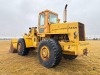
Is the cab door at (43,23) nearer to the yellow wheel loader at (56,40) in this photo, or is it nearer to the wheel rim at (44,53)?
the yellow wheel loader at (56,40)

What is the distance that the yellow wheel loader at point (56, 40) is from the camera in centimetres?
760

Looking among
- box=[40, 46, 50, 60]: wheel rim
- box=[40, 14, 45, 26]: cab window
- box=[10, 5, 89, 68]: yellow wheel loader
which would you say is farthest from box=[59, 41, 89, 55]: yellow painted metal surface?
box=[40, 14, 45, 26]: cab window

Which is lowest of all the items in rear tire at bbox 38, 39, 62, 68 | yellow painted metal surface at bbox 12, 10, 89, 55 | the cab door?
rear tire at bbox 38, 39, 62, 68

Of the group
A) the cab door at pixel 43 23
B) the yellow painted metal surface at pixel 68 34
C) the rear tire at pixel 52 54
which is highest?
the cab door at pixel 43 23

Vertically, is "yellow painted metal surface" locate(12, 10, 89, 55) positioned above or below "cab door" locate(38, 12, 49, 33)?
below

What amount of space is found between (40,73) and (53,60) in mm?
926

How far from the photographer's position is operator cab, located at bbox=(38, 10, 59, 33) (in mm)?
9383

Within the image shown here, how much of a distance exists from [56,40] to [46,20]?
1650 mm

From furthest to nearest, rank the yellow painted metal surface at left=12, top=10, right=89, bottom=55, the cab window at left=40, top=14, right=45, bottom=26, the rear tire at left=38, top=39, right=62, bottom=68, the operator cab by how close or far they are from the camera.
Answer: the cab window at left=40, top=14, right=45, bottom=26
the operator cab
the rear tire at left=38, top=39, right=62, bottom=68
the yellow painted metal surface at left=12, top=10, right=89, bottom=55

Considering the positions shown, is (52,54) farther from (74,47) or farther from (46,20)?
(46,20)

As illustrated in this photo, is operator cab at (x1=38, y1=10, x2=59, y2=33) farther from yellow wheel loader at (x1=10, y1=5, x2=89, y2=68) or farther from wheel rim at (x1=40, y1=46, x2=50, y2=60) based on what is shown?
wheel rim at (x1=40, y1=46, x2=50, y2=60)

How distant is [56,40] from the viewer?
8461mm

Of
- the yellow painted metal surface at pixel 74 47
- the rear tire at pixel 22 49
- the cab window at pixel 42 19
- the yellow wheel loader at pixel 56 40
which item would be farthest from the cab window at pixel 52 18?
the rear tire at pixel 22 49

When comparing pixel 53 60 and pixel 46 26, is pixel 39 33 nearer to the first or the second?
pixel 46 26
